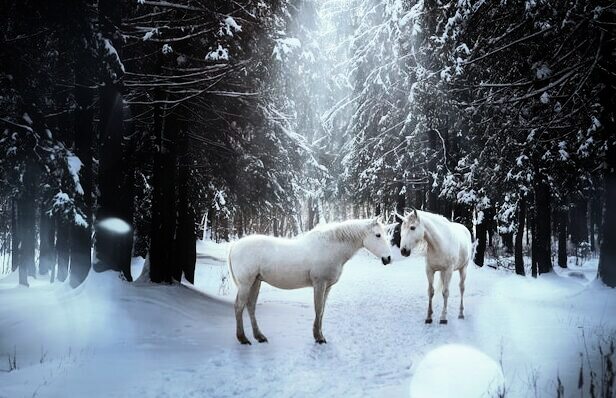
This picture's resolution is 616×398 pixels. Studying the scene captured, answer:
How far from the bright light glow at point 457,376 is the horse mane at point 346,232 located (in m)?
2.26

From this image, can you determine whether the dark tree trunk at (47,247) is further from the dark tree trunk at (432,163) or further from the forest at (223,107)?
the dark tree trunk at (432,163)

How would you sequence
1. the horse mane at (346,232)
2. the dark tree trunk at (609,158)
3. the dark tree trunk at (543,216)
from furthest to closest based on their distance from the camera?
1. the dark tree trunk at (543,216)
2. the dark tree trunk at (609,158)
3. the horse mane at (346,232)

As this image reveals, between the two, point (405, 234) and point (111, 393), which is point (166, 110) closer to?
point (405, 234)

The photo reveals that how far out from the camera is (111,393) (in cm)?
486

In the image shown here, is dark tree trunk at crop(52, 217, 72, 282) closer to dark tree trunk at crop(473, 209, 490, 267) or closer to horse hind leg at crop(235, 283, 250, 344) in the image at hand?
horse hind leg at crop(235, 283, 250, 344)

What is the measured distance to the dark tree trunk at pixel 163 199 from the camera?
1074 cm

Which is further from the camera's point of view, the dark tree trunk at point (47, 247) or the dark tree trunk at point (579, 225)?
the dark tree trunk at point (579, 225)

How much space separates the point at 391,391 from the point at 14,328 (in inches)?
251

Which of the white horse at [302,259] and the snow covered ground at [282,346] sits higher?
the white horse at [302,259]

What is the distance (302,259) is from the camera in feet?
25.1

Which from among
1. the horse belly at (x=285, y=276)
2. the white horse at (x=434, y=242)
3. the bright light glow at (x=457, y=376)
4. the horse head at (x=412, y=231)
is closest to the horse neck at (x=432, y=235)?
the white horse at (x=434, y=242)

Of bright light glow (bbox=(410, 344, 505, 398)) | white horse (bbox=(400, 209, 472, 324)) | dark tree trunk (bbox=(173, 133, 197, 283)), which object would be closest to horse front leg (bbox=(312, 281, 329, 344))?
bright light glow (bbox=(410, 344, 505, 398))

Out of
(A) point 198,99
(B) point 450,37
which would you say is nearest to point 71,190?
(A) point 198,99

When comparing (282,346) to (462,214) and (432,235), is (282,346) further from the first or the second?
(462,214)
